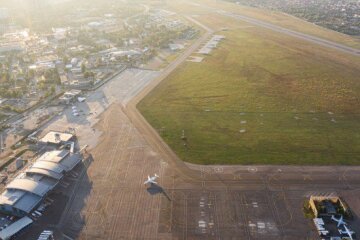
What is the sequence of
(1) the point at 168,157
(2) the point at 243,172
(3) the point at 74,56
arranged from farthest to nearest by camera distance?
1. (3) the point at 74,56
2. (1) the point at 168,157
3. (2) the point at 243,172

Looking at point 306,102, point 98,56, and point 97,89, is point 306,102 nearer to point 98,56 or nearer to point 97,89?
point 97,89

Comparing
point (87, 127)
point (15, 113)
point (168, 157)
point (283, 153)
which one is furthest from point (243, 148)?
point (15, 113)

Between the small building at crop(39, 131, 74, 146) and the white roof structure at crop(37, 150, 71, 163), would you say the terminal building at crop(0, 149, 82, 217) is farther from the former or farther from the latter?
the small building at crop(39, 131, 74, 146)

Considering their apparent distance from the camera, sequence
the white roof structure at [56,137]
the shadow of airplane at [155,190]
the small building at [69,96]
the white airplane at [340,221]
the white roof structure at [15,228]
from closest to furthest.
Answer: the white roof structure at [15,228], the white airplane at [340,221], the shadow of airplane at [155,190], the white roof structure at [56,137], the small building at [69,96]

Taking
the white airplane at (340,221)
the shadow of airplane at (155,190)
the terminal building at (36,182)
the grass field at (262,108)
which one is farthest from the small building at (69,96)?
the white airplane at (340,221)

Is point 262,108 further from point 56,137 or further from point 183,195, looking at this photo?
point 56,137

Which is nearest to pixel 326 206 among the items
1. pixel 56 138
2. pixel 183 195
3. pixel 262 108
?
pixel 183 195

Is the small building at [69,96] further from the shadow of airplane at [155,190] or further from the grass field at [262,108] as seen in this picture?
the shadow of airplane at [155,190]

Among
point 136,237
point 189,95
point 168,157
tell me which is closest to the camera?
point 136,237
